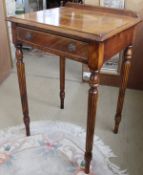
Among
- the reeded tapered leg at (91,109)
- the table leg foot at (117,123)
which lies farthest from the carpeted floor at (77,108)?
the reeded tapered leg at (91,109)

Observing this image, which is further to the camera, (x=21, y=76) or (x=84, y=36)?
(x=21, y=76)

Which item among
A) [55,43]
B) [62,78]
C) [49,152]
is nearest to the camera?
[55,43]

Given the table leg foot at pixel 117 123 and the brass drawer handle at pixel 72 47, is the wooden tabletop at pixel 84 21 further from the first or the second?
the table leg foot at pixel 117 123

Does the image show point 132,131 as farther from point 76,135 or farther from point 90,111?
point 90,111

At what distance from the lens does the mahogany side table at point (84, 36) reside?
0.91 metres

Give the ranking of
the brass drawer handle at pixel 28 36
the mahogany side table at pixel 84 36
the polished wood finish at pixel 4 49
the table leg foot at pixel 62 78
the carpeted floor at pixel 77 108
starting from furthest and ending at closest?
the polished wood finish at pixel 4 49 → the table leg foot at pixel 62 78 → the carpeted floor at pixel 77 108 → the brass drawer handle at pixel 28 36 → the mahogany side table at pixel 84 36

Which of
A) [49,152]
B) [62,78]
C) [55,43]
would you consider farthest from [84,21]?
[49,152]

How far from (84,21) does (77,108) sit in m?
0.85

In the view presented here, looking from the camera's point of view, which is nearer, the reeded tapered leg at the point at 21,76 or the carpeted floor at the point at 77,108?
the reeded tapered leg at the point at 21,76

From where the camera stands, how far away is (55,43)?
3.29 feet

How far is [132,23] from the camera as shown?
1060 millimetres

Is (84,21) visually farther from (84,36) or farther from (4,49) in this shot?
(4,49)

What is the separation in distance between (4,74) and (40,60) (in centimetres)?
56

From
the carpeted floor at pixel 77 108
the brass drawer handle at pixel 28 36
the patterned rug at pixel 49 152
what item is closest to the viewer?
the brass drawer handle at pixel 28 36
